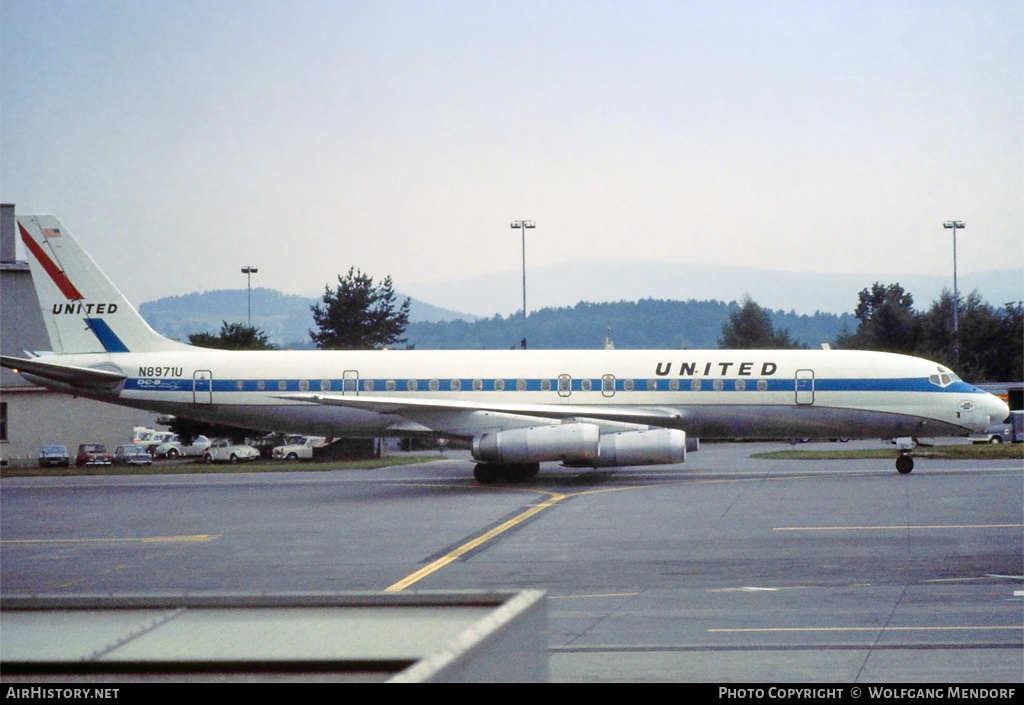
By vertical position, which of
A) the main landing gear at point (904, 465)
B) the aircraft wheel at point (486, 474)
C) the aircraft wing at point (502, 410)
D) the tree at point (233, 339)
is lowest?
the aircraft wheel at point (486, 474)

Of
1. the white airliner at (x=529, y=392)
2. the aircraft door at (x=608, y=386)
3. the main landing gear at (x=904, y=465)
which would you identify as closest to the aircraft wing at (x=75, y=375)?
the white airliner at (x=529, y=392)

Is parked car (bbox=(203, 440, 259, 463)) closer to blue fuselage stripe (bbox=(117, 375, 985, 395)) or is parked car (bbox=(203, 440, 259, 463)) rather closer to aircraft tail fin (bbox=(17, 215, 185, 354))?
aircraft tail fin (bbox=(17, 215, 185, 354))

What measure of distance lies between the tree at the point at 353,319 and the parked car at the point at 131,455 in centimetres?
2433

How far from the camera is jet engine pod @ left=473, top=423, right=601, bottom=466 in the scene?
2745cm

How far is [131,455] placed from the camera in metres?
55.8

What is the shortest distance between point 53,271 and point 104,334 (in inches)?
103

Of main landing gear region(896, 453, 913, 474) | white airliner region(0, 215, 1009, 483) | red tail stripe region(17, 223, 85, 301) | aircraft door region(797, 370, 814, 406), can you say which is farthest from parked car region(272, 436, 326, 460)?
main landing gear region(896, 453, 913, 474)

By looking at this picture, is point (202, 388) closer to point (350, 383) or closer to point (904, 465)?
point (350, 383)

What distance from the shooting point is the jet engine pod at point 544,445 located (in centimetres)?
2745

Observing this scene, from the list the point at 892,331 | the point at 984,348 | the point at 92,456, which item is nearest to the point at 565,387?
the point at 92,456

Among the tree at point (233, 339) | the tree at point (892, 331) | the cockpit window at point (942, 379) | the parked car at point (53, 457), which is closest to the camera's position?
the cockpit window at point (942, 379)

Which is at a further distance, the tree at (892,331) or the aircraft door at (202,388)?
the tree at (892,331)

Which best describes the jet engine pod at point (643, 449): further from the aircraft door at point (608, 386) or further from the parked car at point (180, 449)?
the parked car at point (180, 449)
